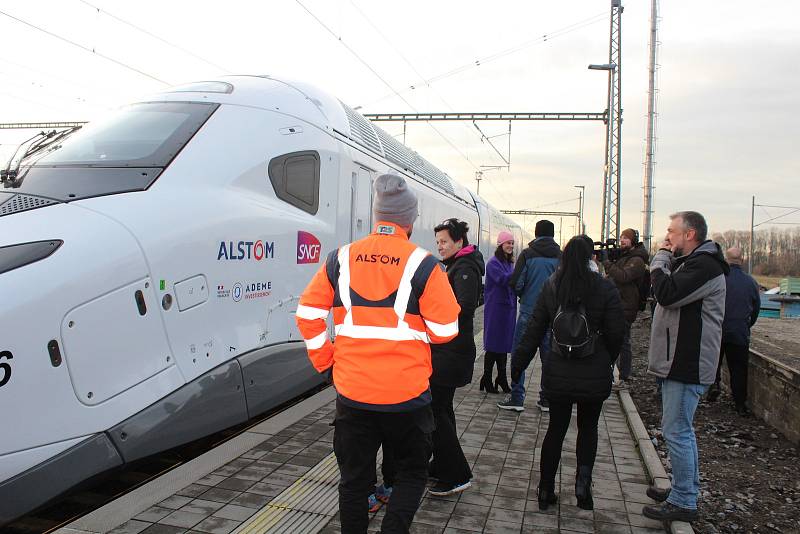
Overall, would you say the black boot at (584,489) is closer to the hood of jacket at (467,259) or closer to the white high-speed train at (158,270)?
the hood of jacket at (467,259)

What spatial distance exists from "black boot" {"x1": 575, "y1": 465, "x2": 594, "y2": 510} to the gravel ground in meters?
0.66

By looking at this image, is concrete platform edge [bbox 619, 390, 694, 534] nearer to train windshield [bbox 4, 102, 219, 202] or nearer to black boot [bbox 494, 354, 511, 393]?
black boot [bbox 494, 354, 511, 393]

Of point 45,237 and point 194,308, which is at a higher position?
point 45,237

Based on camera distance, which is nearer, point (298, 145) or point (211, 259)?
point (211, 259)

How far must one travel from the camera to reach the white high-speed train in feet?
10.0

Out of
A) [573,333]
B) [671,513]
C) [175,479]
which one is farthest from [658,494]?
[175,479]

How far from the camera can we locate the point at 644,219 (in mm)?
16172

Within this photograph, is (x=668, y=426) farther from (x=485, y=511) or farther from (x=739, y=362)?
(x=739, y=362)

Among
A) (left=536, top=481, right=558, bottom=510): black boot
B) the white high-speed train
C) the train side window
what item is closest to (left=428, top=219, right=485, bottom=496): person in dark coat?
(left=536, top=481, right=558, bottom=510): black boot

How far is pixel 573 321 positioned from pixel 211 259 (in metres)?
2.35

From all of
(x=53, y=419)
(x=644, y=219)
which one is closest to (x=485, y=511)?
(x=53, y=419)

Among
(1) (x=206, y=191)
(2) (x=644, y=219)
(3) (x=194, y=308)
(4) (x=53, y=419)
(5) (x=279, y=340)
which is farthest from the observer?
(2) (x=644, y=219)

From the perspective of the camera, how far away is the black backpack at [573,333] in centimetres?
365

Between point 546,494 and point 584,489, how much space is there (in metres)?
0.24
